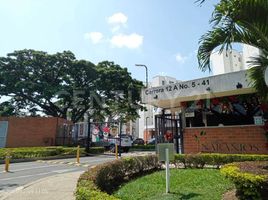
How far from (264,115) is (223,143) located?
2.07m

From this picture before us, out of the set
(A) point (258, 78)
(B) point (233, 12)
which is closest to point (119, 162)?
(A) point (258, 78)

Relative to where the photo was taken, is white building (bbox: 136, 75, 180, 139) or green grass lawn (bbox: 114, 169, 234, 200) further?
white building (bbox: 136, 75, 180, 139)

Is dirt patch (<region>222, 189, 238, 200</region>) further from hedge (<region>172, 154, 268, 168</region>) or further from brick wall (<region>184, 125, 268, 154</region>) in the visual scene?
brick wall (<region>184, 125, 268, 154</region>)

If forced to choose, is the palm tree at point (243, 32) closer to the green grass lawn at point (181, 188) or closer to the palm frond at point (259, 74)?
the palm frond at point (259, 74)

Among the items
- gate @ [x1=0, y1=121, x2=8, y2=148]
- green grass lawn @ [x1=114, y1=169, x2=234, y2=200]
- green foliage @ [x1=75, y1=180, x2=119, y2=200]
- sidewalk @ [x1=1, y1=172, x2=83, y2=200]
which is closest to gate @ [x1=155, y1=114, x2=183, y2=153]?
green grass lawn @ [x1=114, y1=169, x2=234, y2=200]

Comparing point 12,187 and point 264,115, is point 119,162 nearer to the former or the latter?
point 12,187

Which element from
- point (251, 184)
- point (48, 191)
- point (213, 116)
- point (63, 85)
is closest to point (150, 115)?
point (63, 85)

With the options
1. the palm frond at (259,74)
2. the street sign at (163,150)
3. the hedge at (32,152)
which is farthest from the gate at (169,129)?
the hedge at (32,152)

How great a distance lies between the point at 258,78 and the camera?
6.21 m

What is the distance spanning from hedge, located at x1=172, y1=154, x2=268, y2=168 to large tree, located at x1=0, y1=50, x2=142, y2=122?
1994 centimetres

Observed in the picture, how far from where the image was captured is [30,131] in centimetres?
2473

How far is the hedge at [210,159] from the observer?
30.4 feet

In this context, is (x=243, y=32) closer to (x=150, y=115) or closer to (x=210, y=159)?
(x=210, y=159)

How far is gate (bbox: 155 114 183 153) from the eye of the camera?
1269cm
